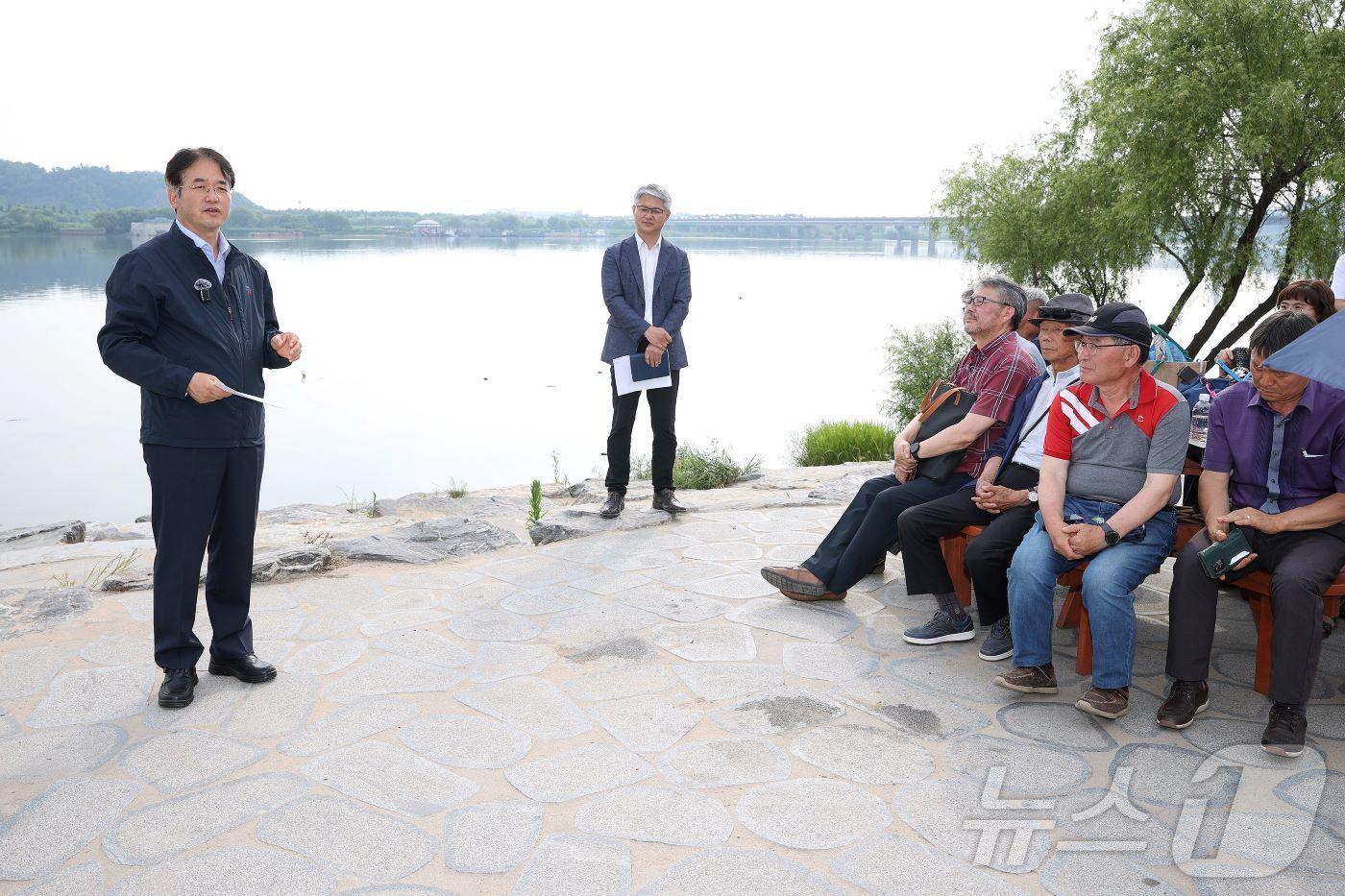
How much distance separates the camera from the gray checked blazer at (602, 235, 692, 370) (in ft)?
17.8

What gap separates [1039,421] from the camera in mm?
3844

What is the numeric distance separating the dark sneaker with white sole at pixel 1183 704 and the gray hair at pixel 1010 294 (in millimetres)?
1578

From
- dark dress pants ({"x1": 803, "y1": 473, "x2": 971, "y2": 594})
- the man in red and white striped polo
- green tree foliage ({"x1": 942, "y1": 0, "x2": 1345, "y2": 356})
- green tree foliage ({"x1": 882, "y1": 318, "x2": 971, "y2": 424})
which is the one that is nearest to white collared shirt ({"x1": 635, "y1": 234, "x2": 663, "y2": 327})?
dark dress pants ({"x1": 803, "y1": 473, "x2": 971, "y2": 594})

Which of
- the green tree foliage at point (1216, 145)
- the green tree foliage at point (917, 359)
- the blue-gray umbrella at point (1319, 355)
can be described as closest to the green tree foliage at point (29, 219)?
the green tree foliage at point (917, 359)

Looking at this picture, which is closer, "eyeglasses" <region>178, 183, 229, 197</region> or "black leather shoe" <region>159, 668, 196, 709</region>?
"eyeglasses" <region>178, 183, 229, 197</region>

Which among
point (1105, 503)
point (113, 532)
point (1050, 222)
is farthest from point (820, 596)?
point (1050, 222)

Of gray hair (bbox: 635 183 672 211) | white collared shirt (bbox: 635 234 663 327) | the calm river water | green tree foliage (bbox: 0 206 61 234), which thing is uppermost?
green tree foliage (bbox: 0 206 61 234)

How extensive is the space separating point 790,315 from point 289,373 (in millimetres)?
26177

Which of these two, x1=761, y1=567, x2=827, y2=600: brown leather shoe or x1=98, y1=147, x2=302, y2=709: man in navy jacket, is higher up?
x1=98, y1=147, x2=302, y2=709: man in navy jacket

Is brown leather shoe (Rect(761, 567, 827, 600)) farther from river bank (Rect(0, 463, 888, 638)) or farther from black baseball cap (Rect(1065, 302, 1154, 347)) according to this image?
black baseball cap (Rect(1065, 302, 1154, 347))

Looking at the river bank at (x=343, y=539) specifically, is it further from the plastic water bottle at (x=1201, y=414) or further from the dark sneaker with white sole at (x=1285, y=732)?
the dark sneaker with white sole at (x=1285, y=732)

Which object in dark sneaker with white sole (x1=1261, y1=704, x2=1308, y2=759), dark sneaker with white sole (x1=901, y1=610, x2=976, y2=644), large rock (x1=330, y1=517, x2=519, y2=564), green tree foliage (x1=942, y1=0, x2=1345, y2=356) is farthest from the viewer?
green tree foliage (x1=942, y1=0, x2=1345, y2=356)

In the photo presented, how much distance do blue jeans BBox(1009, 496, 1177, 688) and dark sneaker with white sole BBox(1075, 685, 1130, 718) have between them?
28mm

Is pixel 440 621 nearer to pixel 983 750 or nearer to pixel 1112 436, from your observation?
pixel 983 750
